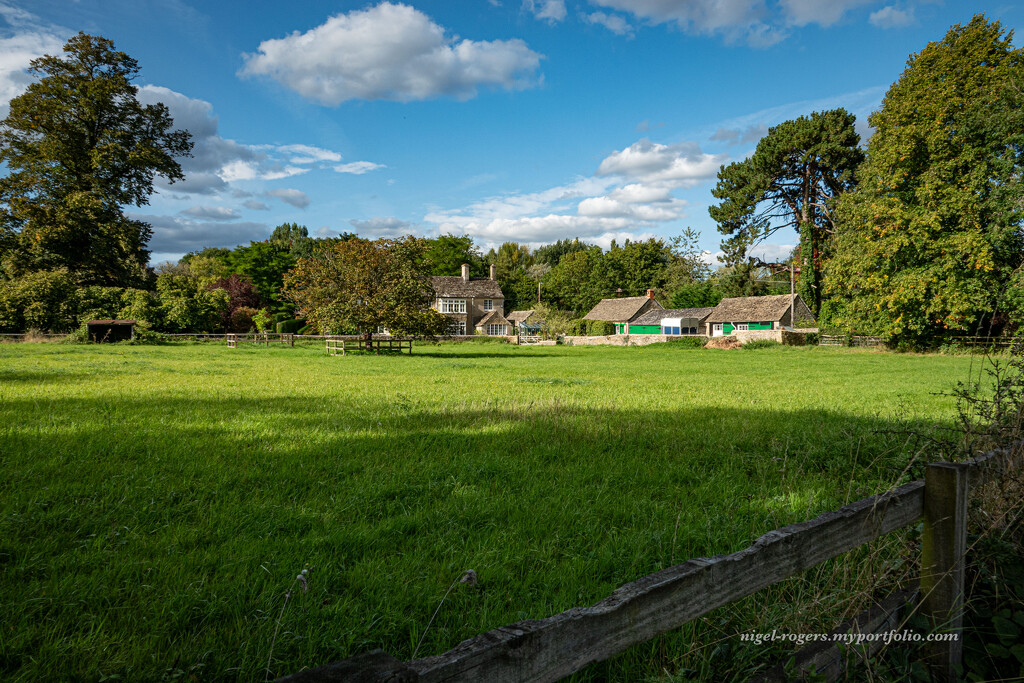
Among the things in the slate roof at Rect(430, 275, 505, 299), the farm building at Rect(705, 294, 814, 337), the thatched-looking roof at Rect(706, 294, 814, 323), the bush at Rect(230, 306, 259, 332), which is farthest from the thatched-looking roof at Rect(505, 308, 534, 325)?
the bush at Rect(230, 306, 259, 332)

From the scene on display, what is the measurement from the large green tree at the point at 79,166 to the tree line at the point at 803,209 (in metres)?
0.11

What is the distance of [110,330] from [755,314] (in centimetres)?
6186

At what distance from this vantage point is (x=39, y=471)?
551 centimetres

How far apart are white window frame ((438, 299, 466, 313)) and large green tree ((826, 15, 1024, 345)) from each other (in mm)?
50175

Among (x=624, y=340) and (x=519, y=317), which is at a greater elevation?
(x=519, y=317)

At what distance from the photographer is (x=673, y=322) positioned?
226ft

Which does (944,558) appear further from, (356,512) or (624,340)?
(624,340)

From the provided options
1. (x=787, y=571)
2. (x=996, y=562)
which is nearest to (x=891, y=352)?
(x=996, y=562)

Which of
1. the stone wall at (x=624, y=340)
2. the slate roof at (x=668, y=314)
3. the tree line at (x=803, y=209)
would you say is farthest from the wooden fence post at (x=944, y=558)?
the slate roof at (x=668, y=314)

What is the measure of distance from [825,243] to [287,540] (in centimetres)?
5346

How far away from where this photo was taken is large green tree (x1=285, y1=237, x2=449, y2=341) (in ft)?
97.7

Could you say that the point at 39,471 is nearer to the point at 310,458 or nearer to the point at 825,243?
the point at 310,458

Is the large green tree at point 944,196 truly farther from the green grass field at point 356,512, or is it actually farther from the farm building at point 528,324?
the farm building at point 528,324

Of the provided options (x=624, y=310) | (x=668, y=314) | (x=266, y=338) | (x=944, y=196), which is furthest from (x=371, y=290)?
(x=624, y=310)
